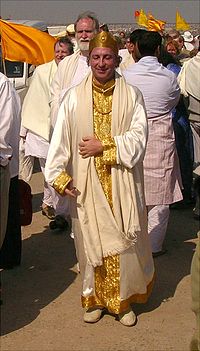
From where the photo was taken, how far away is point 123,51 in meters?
7.11

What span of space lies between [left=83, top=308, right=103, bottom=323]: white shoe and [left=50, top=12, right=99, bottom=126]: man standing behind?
5.56 ft

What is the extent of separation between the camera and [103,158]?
3.97 metres

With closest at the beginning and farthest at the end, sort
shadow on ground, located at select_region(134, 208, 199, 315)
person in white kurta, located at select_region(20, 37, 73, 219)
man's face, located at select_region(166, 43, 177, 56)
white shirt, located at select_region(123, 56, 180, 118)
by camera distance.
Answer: shadow on ground, located at select_region(134, 208, 199, 315), white shirt, located at select_region(123, 56, 180, 118), person in white kurta, located at select_region(20, 37, 73, 219), man's face, located at select_region(166, 43, 177, 56)

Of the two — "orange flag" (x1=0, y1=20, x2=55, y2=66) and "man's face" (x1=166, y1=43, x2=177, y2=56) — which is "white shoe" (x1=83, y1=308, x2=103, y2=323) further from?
"orange flag" (x1=0, y1=20, x2=55, y2=66)

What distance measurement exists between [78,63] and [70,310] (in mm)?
1923

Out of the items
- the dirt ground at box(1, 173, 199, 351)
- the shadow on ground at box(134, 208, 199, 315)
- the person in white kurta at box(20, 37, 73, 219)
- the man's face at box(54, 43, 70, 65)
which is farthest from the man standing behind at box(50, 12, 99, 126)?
the shadow on ground at box(134, 208, 199, 315)

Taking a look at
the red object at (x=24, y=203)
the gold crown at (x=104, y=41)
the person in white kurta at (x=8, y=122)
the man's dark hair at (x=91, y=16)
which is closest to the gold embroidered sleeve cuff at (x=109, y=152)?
the gold crown at (x=104, y=41)

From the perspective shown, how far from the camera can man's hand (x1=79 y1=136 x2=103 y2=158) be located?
12.9 feet

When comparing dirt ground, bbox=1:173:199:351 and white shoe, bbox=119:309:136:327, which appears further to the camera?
white shoe, bbox=119:309:136:327

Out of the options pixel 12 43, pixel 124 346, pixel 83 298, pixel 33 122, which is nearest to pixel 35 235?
pixel 33 122

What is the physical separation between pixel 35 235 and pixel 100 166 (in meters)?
2.12

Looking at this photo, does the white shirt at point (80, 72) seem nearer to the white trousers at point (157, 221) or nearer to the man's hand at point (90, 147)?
the white trousers at point (157, 221)

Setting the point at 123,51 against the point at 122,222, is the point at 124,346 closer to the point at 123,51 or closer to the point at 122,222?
the point at 122,222

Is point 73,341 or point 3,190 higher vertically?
point 3,190
